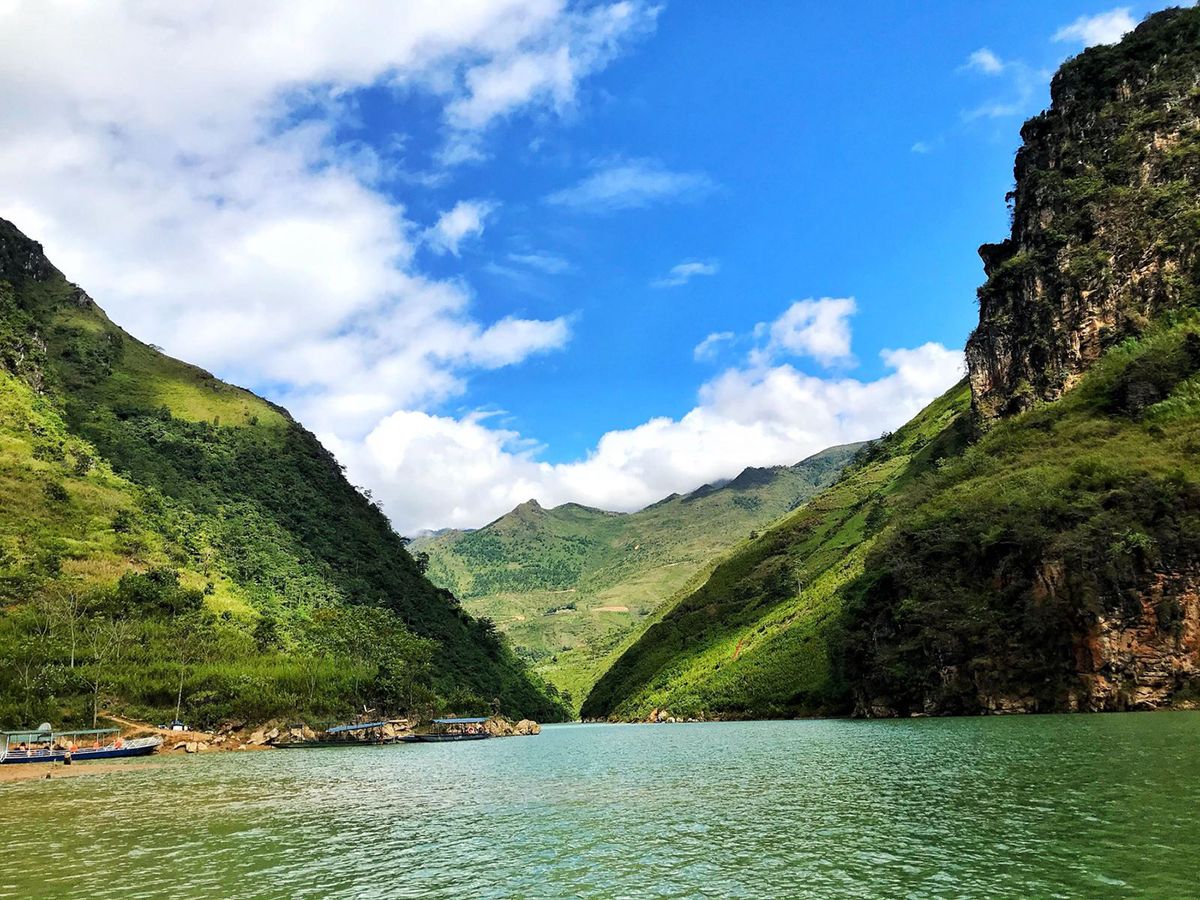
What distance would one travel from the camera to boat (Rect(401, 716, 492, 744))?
128 m

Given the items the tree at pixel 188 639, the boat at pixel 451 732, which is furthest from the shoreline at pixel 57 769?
the boat at pixel 451 732

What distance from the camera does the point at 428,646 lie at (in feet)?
532

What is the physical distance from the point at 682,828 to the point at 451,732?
375ft

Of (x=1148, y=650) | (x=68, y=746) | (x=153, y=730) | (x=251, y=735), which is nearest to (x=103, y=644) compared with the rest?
(x=153, y=730)

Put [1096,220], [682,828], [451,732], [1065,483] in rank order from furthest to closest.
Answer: [451,732] → [1096,220] → [1065,483] → [682,828]

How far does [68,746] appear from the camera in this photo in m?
81.0

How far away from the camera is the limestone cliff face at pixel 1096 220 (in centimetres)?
11688

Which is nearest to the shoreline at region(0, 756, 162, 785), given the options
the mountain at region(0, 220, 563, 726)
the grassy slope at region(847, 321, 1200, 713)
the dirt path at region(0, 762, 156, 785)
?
the dirt path at region(0, 762, 156, 785)

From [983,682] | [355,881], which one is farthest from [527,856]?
[983,682]

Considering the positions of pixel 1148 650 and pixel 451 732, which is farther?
pixel 451 732

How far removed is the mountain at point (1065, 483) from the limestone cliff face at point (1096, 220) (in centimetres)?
35

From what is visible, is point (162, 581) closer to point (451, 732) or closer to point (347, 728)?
point (347, 728)

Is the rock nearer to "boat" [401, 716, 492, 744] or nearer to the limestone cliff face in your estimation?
"boat" [401, 716, 492, 744]

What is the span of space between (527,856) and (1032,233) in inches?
6010
